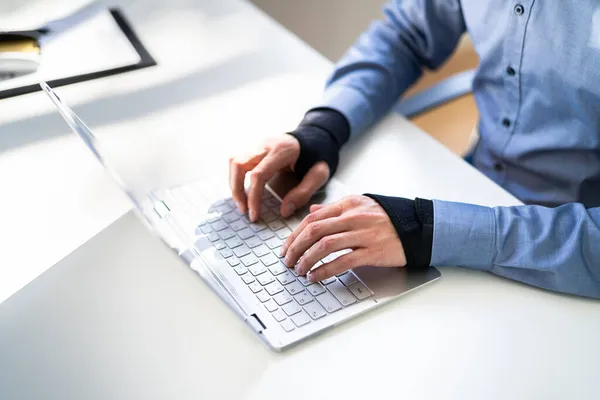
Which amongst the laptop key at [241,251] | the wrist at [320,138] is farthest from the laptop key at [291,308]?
the wrist at [320,138]

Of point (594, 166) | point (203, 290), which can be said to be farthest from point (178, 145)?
point (594, 166)

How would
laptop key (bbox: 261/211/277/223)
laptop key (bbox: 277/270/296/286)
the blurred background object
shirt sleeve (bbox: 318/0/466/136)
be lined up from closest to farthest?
1. laptop key (bbox: 277/270/296/286)
2. laptop key (bbox: 261/211/277/223)
3. shirt sleeve (bbox: 318/0/466/136)
4. the blurred background object

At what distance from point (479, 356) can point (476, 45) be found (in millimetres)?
584

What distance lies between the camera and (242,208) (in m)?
0.90

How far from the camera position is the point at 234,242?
0.85 meters

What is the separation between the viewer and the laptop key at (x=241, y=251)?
2.74ft

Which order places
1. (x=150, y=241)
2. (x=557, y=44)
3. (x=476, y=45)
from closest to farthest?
(x=150, y=241) < (x=557, y=44) < (x=476, y=45)

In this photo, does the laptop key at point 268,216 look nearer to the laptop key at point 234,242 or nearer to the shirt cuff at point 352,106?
the laptop key at point 234,242

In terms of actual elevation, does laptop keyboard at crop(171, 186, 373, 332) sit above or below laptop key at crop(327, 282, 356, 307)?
above

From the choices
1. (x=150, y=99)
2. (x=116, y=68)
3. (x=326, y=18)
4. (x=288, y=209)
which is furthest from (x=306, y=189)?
(x=326, y=18)

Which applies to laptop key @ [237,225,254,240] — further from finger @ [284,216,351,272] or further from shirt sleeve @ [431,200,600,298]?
shirt sleeve @ [431,200,600,298]

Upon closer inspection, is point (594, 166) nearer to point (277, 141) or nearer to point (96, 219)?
point (277, 141)

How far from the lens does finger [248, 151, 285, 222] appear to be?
Answer: 0.89 metres

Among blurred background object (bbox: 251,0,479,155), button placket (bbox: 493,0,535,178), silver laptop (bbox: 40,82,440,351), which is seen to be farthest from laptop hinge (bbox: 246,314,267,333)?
blurred background object (bbox: 251,0,479,155)
